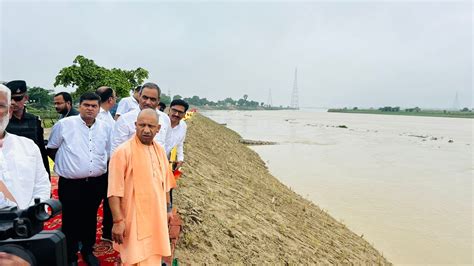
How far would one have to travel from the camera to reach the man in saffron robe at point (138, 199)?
91.0 inches

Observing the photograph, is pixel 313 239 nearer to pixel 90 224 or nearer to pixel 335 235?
pixel 335 235

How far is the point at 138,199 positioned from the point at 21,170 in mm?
736

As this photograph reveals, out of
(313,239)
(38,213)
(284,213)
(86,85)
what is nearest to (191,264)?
(38,213)

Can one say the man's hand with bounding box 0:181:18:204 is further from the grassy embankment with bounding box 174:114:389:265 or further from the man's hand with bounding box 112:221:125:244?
the grassy embankment with bounding box 174:114:389:265

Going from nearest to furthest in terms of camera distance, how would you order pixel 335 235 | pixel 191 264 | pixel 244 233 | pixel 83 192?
pixel 83 192, pixel 191 264, pixel 244 233, pixel 335 235

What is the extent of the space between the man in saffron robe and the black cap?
1.12 metres

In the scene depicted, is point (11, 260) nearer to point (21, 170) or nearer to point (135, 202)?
point (21, 170)

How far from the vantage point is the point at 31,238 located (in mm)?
1239

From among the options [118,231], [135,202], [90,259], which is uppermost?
[135,202]

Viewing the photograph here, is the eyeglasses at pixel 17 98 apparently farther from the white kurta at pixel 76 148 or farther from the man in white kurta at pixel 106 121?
the man in white kurta at pixel 106 121

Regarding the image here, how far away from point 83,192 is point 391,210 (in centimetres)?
1037

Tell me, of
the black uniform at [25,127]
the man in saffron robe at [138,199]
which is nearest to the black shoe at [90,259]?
the man in saffron robe at [138,199]

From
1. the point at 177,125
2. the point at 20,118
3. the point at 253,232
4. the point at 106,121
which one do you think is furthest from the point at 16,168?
the point at 253,232

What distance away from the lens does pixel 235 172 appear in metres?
11.2
